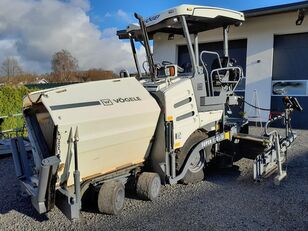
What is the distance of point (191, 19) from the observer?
5.14 meters

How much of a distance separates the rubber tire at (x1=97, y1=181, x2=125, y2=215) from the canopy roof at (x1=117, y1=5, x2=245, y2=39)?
2.51m

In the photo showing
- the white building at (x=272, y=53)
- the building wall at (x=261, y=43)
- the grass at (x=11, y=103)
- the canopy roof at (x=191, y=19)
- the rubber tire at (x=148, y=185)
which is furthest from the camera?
the building wall at (x=261, y=43)

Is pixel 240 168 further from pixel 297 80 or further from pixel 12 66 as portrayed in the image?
pixel 12 66

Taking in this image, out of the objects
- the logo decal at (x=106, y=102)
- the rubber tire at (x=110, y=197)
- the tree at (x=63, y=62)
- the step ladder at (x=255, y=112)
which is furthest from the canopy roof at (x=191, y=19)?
the tree at (x=63, y=62)

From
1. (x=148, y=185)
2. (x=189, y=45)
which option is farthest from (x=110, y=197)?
(x=189, y=45)

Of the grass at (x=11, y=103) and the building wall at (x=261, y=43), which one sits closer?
the grass at (x=11, y=103)

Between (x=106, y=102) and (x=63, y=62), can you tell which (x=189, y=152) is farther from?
(x=63, y=62)

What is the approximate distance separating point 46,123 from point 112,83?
0.97 m

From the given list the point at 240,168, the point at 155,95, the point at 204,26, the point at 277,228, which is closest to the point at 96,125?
the point at 155,95

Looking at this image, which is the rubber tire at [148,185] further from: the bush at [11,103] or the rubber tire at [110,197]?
the bush at [11,103]

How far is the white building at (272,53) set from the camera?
10883mm

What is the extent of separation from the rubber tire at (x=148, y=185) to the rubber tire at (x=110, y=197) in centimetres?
38

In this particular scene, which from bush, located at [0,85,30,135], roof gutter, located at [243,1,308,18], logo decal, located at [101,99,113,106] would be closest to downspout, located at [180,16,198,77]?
logo decal, located at [101,99,113,106]

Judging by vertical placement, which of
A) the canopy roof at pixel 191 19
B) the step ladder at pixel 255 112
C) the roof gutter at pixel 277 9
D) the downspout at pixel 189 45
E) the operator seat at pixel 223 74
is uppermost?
the roof gutter at pixel 277 9
